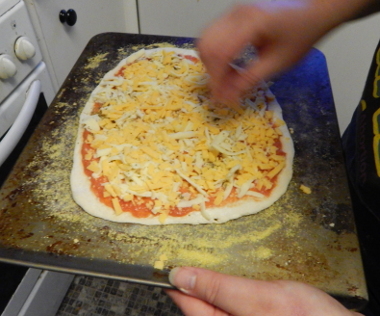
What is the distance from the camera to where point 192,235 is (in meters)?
0.78

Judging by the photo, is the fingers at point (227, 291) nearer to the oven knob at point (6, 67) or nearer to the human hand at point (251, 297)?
the human hand at point (251, 297)

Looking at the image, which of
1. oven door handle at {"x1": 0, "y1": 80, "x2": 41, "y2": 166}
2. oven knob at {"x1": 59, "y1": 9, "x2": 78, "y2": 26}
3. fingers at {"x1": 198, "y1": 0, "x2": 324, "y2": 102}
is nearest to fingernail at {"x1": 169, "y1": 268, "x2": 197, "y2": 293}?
fingers at {"x1": 198, "y1": 0, "x2": 324, "y2": 102}

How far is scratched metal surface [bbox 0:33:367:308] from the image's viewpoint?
72 cm

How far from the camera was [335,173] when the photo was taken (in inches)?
35.5

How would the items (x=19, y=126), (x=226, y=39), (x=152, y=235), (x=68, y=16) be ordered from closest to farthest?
(x=226, y=39) → (x=152, y=235) → (x=19, y=126) → (x=68, y=16)

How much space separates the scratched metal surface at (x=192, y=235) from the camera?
72 cm

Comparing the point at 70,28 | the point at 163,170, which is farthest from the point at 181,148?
the point at 70,28

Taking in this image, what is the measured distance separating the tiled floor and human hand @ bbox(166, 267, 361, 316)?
741 millimetres

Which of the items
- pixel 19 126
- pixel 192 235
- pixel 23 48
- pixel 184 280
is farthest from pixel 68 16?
pixel 184 280

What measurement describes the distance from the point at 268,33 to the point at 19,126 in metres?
0.66

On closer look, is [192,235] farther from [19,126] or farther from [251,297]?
[19,126]

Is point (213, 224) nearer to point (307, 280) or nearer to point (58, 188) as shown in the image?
point (307, 280)

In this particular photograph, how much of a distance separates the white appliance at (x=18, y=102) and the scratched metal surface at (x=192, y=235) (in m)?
0.07

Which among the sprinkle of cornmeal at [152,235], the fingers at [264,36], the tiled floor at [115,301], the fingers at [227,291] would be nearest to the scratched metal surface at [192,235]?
the sprinkle of cornmeal at [152,235]
